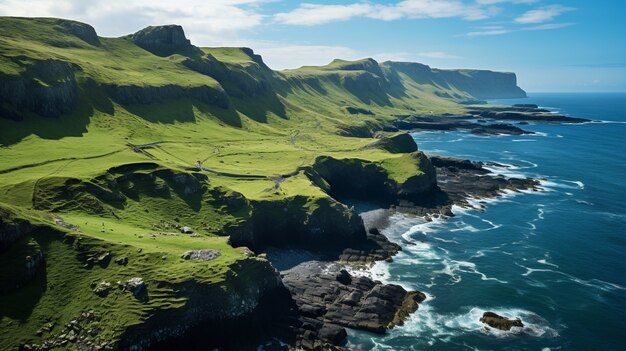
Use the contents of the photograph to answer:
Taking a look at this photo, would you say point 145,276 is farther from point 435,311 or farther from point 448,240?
point 448,240

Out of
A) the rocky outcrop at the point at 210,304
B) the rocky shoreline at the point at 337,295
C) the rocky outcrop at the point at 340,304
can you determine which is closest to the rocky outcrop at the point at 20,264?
the rocky outcrop at the point at 210,304

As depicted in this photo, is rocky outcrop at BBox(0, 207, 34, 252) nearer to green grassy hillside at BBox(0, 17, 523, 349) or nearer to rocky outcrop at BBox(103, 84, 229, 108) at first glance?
green grassy hillside at BBox(0, 17, 523, 349)

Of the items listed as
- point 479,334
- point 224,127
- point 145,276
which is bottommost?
point 479,334

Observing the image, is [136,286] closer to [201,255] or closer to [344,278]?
[201,255]

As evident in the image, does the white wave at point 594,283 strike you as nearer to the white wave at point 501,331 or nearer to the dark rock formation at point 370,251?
the white wave at point 501,331

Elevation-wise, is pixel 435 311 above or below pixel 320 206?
below

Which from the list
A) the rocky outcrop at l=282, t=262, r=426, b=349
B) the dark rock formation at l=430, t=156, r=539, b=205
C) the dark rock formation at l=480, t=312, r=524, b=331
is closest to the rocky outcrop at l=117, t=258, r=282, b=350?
the rocky outcrop at l=282, t=262, r=426, b=349

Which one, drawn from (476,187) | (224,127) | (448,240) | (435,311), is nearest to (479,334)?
(435,311)
